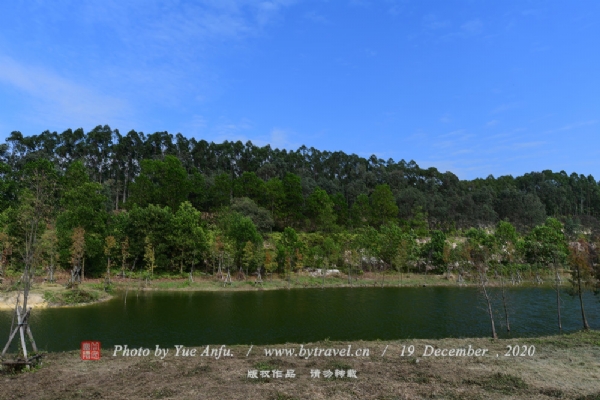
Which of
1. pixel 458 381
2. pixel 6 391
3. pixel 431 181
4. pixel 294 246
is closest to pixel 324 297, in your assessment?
pixel 294 246

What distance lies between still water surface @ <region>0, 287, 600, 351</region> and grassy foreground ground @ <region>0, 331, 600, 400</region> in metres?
7.58

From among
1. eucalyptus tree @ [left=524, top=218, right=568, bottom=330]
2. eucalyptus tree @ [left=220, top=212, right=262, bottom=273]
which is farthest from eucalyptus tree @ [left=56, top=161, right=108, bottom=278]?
eucalyptus tree @ [left=524, top=218, right=568, bottom=330]

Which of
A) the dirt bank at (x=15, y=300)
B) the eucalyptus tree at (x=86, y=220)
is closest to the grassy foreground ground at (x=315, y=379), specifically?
the dirt bank at (x=15, y=300)

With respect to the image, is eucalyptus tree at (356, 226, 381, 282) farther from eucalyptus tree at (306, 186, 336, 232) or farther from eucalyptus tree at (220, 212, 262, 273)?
eucalyptus tree at (220, 212, 262, 273)

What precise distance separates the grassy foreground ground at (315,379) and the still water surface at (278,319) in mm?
7580

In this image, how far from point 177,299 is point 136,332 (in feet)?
53.3

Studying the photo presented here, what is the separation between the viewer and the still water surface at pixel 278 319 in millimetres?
22906

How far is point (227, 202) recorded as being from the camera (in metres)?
78.8

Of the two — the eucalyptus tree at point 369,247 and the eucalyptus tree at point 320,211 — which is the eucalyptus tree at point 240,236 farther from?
the eucalyptus tree at point 320,211

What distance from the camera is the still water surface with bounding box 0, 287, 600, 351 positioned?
22.9 meters

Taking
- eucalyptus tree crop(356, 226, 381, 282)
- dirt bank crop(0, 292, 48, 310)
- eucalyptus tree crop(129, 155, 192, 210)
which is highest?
eucalyptus tree crop(129, 155, 192, 210)

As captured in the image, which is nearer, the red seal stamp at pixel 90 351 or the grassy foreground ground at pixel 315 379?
the grassy foreground ground at pixel 315 379

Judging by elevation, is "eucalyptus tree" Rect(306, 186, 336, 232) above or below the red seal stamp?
above

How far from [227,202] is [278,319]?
52.8 metres
